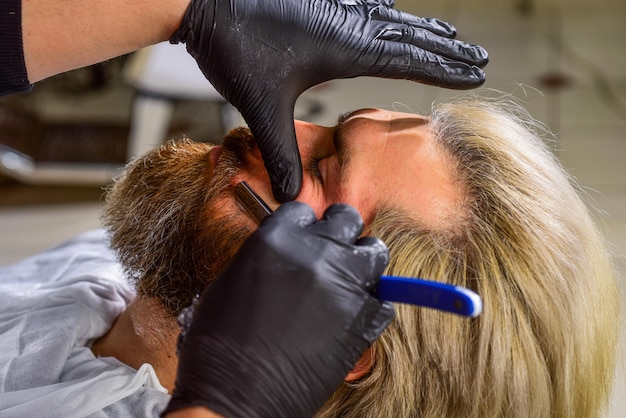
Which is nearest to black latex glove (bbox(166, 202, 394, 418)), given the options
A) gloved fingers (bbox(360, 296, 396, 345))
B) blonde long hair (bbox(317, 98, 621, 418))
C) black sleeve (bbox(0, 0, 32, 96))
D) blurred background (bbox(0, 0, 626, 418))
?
gloved fingers (bbox(360, 296, 396, 345))

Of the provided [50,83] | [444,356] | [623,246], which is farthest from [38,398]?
[50,83]

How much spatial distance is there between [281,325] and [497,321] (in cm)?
43

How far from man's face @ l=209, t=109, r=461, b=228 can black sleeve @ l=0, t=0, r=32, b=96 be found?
1.24 ft

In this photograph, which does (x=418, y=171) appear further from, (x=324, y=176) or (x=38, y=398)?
(x=38, y=398)

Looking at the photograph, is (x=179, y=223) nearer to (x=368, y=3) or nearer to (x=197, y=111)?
(x=368, y=3)

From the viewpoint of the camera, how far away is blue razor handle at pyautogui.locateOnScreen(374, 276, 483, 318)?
3.40ft

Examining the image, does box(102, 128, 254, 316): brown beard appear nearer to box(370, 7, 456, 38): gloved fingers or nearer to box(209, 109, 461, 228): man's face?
box(209, 109, 461, 228): man's face

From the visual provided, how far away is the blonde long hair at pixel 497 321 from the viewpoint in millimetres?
1329

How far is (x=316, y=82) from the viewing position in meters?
1.43

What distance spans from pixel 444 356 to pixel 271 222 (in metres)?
0.42

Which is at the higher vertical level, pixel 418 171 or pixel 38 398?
pixel 418 171

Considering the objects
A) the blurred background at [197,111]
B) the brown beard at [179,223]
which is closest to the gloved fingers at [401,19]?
the brown beard at [179,223]

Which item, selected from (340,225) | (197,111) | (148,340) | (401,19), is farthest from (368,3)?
(197,111)

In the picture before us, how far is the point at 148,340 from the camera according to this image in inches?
61.0
